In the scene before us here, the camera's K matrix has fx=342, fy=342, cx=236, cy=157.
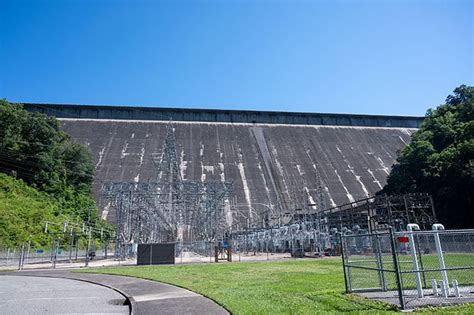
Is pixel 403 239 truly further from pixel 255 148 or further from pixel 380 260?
pixel 255 148

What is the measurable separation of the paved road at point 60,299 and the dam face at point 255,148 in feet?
129

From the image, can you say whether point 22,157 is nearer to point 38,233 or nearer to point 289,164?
point 38,233

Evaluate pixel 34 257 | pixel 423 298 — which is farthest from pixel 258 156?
pixel 423 298

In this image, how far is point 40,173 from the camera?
148ft

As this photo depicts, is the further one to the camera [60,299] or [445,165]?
[445,165]

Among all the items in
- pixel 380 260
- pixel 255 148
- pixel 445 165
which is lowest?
pixel 380 260

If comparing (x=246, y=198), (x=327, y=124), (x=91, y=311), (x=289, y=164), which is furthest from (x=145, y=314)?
(x=327, y=124)

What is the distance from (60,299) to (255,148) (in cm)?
6437

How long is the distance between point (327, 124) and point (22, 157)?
221 ft

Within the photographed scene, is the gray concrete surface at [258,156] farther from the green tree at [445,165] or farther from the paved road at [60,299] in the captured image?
the paved road at [60,299]

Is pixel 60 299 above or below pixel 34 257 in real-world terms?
below

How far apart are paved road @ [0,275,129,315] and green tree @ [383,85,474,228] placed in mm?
35154

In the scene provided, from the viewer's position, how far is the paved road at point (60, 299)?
8.71m

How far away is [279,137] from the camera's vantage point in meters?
79.2
